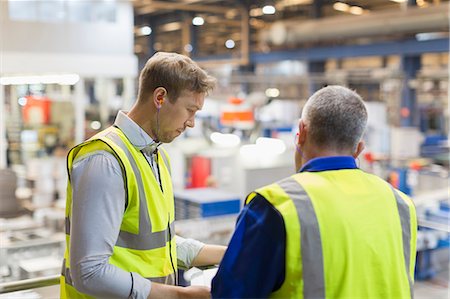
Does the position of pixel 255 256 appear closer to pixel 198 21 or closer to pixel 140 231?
pixel 140 231

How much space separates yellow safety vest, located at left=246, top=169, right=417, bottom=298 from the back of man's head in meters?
0.36

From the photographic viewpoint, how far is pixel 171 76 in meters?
1.45

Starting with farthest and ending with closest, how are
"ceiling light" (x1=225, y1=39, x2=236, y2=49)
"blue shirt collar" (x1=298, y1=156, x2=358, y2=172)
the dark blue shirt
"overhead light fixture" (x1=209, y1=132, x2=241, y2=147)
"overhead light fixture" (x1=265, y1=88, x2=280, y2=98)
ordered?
"overhead light fixture" (x1=265, y1=88, x2=280, y2=98) → "ceiling light" (x1=225, y1=39, x2=236, y2=49) → "overhead light fixture" (x1=209, y1=132, x2=241, y2=147) → "blue shirt collar" (x1=298, y1=156, x2=358, y2=172) → the dark blue shirt

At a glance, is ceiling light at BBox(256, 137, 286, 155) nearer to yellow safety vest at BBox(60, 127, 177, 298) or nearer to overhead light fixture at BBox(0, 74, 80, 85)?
overhead light fixture at BBox(0, 74, 80, 85)

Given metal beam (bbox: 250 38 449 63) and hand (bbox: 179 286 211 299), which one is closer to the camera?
hand (bbox: 179 286 211 299)

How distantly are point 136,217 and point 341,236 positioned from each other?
49 cm

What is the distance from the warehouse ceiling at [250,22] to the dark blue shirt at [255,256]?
652 centimetres

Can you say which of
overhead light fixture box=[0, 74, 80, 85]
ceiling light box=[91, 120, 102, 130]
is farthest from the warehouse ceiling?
ceiling light box=[91, 120, 102, 130]

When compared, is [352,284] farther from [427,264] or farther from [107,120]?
[107,120]

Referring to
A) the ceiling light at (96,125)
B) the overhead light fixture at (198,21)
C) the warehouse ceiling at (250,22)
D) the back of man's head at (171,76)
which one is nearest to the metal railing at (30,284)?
the back of man's head at (171,76)

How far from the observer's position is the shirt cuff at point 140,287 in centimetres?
138

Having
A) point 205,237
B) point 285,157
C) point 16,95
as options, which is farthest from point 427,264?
point 16,95

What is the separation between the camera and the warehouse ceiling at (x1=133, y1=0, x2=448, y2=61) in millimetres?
8016

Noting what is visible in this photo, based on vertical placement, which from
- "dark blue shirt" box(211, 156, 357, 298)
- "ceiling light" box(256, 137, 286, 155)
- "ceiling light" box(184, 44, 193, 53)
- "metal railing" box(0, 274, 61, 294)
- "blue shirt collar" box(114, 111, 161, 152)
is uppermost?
"ceiling light" box(184, 44, 193, 53)
